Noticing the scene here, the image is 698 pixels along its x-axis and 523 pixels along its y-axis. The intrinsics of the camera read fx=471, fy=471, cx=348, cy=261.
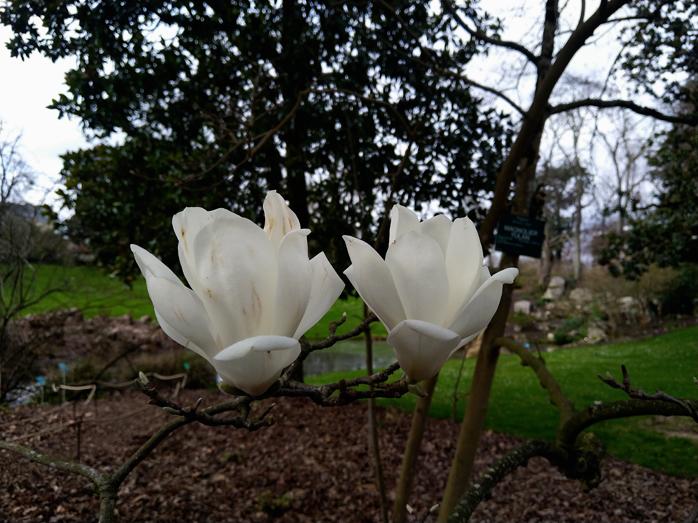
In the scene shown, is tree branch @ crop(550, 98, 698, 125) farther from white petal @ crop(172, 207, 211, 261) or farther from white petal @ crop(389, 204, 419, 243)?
white petal @ crop(172, 207, 211, 261)

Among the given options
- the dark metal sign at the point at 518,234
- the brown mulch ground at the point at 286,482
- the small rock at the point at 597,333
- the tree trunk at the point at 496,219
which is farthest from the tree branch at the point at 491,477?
the small rock at the point at 597,333

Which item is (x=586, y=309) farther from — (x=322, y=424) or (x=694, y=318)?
(x=322, y=424)

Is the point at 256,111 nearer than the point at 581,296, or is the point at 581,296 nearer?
the point at 256,111

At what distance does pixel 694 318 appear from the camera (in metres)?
11.5

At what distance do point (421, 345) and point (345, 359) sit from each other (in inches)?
448

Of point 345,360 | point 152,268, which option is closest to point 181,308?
point 152,268

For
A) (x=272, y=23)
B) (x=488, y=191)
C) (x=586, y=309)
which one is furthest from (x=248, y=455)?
(x=586, y=309)

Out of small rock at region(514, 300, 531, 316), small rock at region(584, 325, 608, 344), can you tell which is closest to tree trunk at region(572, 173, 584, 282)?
small rock at region(514, 300, 531, 316)

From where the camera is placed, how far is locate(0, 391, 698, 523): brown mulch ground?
3.15 meters

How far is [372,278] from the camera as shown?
1.18 ft

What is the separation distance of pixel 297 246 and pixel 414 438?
6.73 feet

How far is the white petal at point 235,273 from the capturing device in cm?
32

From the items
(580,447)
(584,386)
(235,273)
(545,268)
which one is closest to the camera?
(235,273)

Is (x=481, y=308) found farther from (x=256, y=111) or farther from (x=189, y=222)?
(x=256, y=111)
